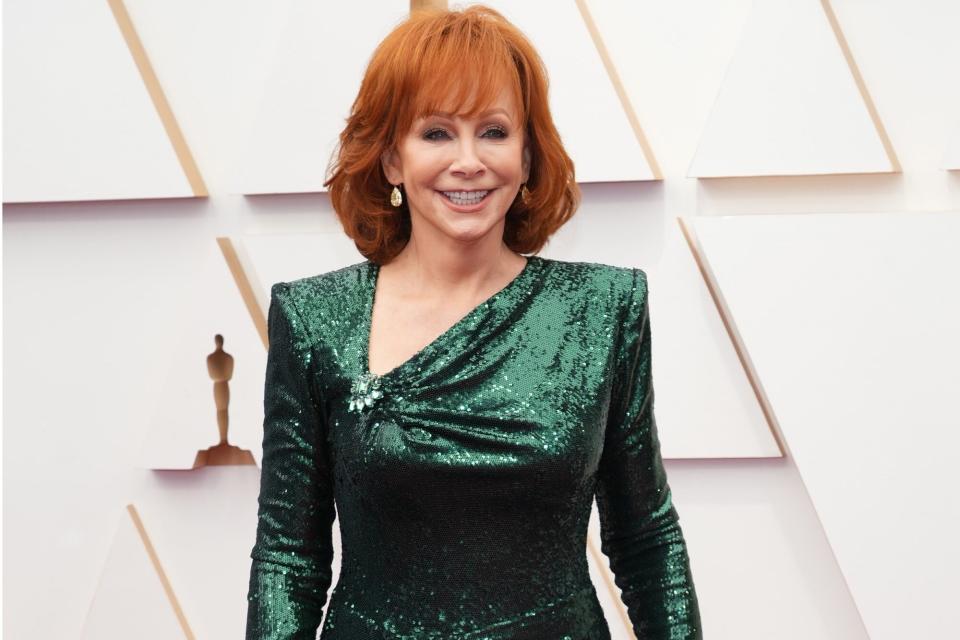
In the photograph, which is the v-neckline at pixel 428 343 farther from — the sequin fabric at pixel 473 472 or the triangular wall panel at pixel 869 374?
the triangular wall panel at pixel 869 374

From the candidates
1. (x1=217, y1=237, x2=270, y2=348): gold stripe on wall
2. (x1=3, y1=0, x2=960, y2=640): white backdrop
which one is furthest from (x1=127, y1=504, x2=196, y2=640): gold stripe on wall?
(x1=217, y1=237, x2=270, y2=348): gold stripe on wall

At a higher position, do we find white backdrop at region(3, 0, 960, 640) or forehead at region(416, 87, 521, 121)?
white backdrop at region(3, 0, 960, 640)

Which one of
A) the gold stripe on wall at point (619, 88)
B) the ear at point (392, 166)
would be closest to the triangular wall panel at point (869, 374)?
the gold stripe on wall at point (619, 88)

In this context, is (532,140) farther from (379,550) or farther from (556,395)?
(379,550)

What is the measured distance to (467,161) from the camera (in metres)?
1.13

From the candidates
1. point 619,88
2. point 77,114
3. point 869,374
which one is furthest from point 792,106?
point 77,114

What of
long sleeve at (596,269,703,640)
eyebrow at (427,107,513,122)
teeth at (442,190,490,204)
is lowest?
long sleeve at (596,269,703,640)

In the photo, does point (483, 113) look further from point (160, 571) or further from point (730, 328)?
point (160, 571)

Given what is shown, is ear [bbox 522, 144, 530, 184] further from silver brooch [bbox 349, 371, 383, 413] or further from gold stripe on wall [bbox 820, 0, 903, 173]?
gold stripe on wall [bbox 820, 0, 903, 173]

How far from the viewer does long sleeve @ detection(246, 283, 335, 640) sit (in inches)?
45.6

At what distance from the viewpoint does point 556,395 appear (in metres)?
1.13

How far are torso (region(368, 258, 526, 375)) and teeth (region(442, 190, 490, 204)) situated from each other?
111 mm

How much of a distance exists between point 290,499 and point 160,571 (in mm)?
996

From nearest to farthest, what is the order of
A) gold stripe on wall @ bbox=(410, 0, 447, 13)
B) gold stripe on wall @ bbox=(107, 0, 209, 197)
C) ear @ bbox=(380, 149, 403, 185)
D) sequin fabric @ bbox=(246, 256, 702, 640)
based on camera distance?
1. sequin fabric @ bbox=(246, 256, 702, 640)
2. ear @ bbox=(380, 149, 403, 185)
3. gold stripe on wall @ bbox=(410, 0, 447, 13)
4. gold stripe on wall @ bbox=(107, 0, 209, 197)
